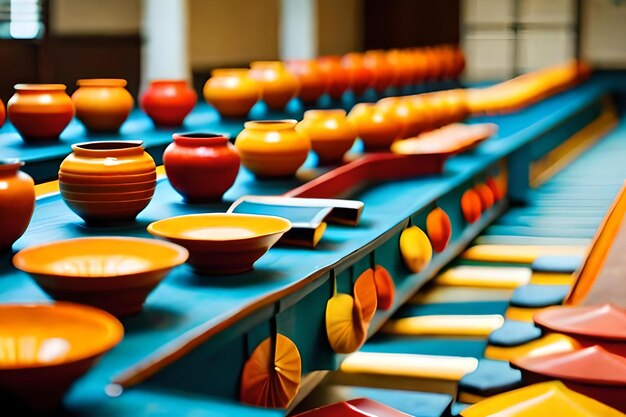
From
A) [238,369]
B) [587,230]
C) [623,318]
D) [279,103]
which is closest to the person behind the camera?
[238,369]

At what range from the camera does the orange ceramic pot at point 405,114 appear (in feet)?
11.6

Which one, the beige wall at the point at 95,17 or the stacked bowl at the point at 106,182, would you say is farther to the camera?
the beige wall at the point at 95,17

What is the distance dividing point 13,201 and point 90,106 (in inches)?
49.3

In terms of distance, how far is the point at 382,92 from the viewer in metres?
5.27

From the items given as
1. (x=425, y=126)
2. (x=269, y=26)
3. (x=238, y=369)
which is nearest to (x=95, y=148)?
(x=238, y=369)

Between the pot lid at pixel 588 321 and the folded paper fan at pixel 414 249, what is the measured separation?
17.7 inches

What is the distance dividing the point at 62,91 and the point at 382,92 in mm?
2802

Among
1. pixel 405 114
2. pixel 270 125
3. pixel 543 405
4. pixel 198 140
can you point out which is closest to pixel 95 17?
pixel 405 114

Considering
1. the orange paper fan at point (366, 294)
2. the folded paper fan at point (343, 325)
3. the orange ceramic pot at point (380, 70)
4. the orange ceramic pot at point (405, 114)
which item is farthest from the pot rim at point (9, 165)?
the orange ceramic pot at point (380, 70)

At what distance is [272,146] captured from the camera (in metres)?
2.65

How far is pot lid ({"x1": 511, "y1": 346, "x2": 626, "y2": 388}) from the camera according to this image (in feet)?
5.85

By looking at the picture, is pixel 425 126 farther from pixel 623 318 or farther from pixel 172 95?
pixel 623 318

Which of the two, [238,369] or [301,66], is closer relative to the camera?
[238,369]

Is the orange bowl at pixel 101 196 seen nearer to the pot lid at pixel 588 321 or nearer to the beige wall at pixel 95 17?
the pot lid at pixel 588 321
